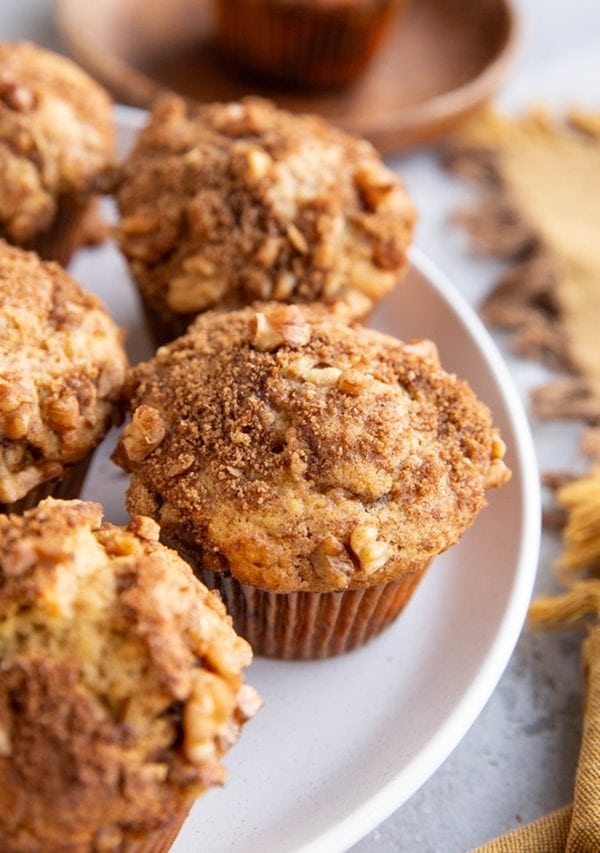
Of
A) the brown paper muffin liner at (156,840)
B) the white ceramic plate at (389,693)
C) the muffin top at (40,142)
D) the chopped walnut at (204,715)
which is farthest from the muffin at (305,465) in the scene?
the muffin top at (40,142)

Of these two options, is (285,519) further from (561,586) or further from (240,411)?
(561,586)

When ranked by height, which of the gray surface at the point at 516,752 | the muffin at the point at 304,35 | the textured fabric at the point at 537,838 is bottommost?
the gray surface at the point at 516,752

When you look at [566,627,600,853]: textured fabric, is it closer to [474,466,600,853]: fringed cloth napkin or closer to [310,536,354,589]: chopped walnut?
[474,466,600,853]: fringed cloth napkin

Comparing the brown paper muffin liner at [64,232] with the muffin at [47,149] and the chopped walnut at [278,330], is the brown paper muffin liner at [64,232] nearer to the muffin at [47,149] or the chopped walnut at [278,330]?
the muffin at [47,149]

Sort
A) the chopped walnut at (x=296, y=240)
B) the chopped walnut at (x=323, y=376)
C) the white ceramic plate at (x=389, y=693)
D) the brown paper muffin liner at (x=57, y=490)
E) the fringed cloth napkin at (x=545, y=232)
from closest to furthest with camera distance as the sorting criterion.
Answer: the white ceramic plate at (x=389, y=693), the chopped walnut at (x=323, y=376), the brown paper muffin liner at (x=57, y=490), the chopped walnut at (x=296, y=240), the fringed cloth napkin at (x=545, y=232)

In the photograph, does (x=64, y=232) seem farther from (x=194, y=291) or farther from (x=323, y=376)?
(x=323, y=376)

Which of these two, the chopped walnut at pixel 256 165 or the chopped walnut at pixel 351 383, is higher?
the chopped walnut at pixel 256 165

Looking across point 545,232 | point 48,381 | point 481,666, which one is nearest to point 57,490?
point 48,381

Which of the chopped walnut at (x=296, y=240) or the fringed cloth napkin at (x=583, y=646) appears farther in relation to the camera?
the chopped walnut at (x=296, y=240)
